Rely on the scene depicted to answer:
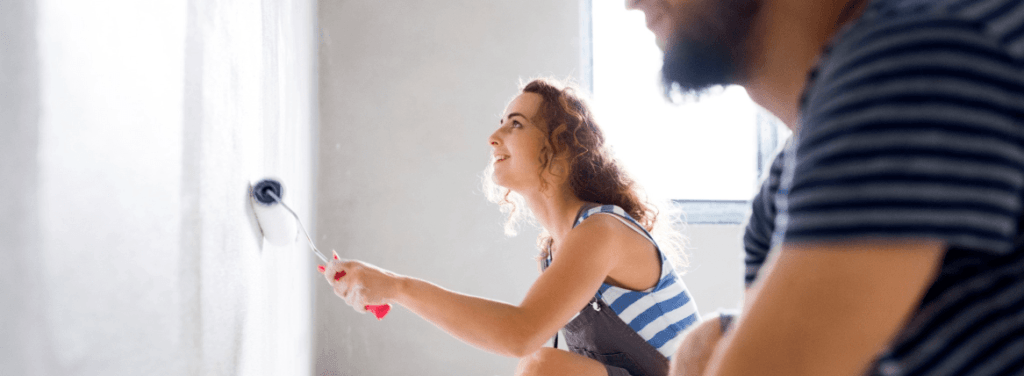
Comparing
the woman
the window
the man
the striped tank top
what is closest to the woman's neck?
the woman

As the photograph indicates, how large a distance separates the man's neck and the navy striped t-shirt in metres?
0.06

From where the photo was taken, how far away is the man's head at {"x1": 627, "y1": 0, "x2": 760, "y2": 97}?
376 mm

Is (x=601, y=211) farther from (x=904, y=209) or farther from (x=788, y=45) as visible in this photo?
(x=904, y=209)

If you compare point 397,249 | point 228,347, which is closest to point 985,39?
point 228,347

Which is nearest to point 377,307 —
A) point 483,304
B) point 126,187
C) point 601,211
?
point 483,304

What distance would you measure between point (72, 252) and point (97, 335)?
0.05 meters

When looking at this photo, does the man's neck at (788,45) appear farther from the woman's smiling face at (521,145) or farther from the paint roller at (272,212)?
the woman's smiling face at (521,145)

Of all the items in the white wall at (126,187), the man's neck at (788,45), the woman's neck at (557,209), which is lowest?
the woman's neck at (557,209)

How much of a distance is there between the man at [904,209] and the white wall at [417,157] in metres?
2.00

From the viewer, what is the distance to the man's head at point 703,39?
38cm

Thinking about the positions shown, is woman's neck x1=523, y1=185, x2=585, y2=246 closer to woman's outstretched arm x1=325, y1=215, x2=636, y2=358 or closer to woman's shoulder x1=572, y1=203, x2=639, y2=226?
woman's shoulder x1=572, y1=203, x2=639, y2=226

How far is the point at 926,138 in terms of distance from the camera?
207mm

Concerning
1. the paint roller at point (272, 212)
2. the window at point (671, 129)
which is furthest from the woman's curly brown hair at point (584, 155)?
the window at point (671, 129)

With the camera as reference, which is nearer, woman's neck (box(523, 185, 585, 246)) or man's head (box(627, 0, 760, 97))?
man's head (box(627, 0, 760, 97))
